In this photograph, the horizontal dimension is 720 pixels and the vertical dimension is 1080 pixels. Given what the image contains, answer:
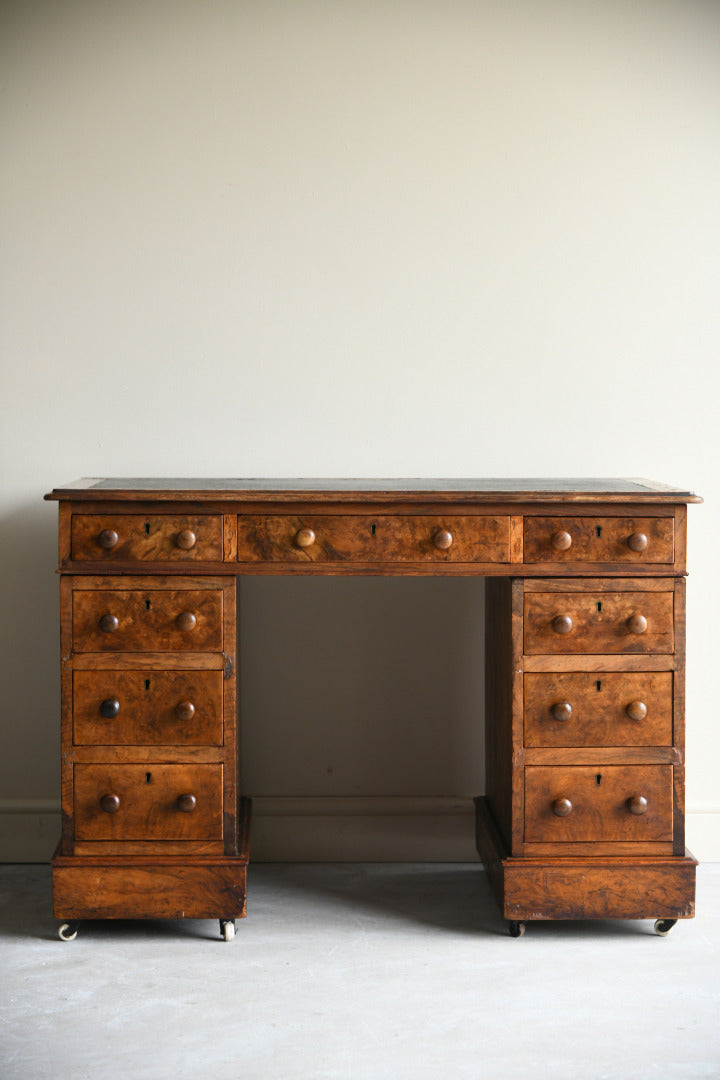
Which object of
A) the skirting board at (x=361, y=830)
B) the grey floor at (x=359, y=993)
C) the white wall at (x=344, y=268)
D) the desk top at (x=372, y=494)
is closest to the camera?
the grey floor at (x=359, y=993)

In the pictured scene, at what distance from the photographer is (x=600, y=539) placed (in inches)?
103

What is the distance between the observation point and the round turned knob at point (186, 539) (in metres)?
2.58

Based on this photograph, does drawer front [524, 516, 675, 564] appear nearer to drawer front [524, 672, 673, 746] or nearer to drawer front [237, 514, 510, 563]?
drawer front [237, 514, 510, 563]

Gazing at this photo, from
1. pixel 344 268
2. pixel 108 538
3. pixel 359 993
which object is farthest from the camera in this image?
pixel 344 268

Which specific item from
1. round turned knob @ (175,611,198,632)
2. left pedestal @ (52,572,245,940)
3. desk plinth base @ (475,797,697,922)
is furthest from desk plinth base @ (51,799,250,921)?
desk plinth base @ (475,797,697,922)

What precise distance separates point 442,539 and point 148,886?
1118 millimetres

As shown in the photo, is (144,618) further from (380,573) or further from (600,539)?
(600,539)

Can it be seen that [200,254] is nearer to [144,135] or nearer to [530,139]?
[144,135]

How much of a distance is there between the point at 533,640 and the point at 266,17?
6.46ft

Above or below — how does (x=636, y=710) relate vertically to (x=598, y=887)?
above

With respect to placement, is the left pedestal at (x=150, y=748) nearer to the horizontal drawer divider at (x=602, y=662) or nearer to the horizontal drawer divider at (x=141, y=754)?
the horizontal drawer divider at (x=141, y=754)

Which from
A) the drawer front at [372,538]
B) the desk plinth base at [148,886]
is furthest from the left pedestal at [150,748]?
the drawer front at [372,538]

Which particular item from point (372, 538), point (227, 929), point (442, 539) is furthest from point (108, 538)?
point (227, 929)

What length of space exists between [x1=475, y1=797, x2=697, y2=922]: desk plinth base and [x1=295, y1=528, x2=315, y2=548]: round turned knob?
3.03 ft
